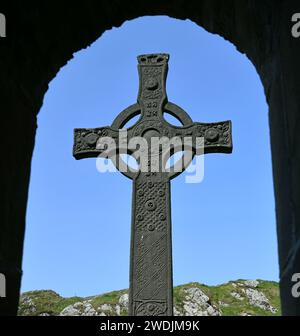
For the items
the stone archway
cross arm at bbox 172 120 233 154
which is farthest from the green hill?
the stone archway

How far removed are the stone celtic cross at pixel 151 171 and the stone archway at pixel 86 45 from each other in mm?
2051

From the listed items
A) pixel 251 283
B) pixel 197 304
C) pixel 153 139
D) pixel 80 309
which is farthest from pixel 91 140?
pixel 251 283

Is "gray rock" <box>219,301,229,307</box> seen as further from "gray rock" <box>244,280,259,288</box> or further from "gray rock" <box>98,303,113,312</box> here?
"gray rock" <box>98,303,113,312</box>

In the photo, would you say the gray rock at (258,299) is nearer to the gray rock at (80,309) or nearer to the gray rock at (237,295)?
the gray rock at (237,295)

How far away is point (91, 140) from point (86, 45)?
7.00ft

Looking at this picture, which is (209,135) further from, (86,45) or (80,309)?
(80,309)

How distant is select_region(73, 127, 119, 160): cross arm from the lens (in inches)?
172

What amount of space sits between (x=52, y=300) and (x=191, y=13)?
11372 mm

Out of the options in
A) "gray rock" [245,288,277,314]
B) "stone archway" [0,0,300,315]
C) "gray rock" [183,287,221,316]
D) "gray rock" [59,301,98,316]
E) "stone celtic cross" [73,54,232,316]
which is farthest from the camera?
"gray rock" [245,288,277,314]

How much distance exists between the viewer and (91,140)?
4426 millimetres

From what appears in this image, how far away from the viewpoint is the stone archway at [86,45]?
4.51 feet

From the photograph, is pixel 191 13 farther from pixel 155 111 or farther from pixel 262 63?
pixel 155 111
